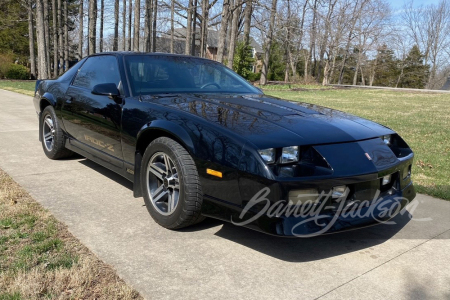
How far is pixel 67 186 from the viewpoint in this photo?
4.16 metres

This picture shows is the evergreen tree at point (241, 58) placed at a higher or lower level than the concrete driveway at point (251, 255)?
higher

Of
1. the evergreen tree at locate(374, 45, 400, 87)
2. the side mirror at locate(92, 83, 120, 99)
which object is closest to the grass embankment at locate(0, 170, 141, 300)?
the side mirror at locate(92, 83, 120, 99)

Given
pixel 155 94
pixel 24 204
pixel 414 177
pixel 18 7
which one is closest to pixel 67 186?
pixel 24 204

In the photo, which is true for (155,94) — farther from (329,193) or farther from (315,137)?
(329,193)

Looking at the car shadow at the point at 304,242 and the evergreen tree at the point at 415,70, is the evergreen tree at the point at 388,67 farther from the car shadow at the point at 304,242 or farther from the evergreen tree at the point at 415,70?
the car shadow at the point at 304,242

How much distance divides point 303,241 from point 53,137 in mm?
3571

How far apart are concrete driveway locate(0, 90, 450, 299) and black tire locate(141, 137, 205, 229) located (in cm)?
13

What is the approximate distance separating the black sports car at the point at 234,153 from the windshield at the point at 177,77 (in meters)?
0.01

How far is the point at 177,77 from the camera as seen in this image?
13.0 feet

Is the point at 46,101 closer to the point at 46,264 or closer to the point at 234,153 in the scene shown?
the point at 46,264

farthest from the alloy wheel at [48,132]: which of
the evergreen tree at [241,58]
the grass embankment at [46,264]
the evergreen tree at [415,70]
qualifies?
the evergreen tree at [415,70]

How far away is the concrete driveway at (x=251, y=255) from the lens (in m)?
2.39

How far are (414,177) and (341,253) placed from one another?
2.64m

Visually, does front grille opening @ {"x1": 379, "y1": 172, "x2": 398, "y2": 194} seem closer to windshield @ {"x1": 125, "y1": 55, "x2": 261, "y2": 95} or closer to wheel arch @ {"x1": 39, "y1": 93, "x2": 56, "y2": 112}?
windshield @ {"x1": 125, "y1": 55, "x2": 261, "y2": 95}
